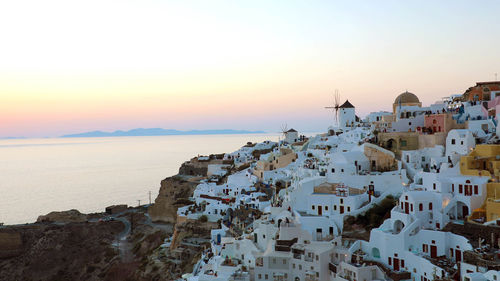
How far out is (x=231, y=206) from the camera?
37531 mm

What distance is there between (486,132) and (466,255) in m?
14.5

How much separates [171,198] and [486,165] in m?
36.6

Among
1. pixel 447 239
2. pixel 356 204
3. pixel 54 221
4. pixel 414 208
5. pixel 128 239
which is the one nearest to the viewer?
pixel 447 239

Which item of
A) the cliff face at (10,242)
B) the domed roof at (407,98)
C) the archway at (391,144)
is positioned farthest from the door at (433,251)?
the cliff face at (10,242)

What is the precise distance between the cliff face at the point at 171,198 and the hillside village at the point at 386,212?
1133 centimetres

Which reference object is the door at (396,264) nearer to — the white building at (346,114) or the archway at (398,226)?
the archway at (398,226)

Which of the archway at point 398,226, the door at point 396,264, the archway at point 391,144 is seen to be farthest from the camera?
the archway at point 391,144

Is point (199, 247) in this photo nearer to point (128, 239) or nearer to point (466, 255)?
point (128, 239)

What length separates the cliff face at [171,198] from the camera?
49938 millimetres

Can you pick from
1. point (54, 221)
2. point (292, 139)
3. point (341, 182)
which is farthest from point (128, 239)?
point (341, 182)

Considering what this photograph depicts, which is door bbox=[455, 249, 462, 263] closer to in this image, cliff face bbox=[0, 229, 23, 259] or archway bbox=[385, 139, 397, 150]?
archway bbox=[385, 139, 397, 150]

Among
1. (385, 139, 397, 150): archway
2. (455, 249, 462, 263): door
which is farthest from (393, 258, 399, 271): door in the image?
(385, 139, 397, 150): archway

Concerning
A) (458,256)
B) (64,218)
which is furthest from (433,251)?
(64,218)

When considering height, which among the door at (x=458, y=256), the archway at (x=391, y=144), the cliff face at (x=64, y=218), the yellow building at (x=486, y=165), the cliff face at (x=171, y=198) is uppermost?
the archway at (x=391, y=144)
